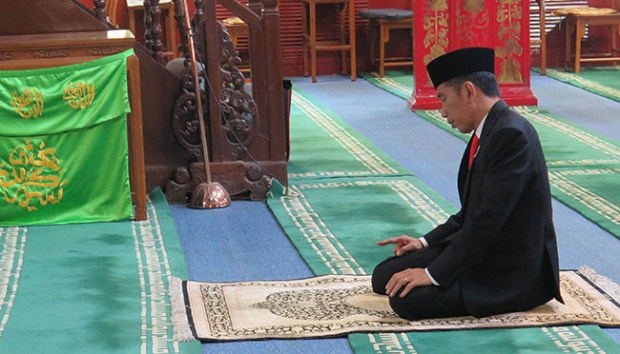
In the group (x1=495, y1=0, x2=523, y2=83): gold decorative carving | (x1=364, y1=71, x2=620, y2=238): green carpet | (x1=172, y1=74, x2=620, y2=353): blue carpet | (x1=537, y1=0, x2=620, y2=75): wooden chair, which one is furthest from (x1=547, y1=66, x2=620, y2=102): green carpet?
(x1=364, y1=71, x2=620, y2=238): green carpet

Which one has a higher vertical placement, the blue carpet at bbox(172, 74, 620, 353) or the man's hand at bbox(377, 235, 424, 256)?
the man's hand at bbox(377, 235, 424, 256)

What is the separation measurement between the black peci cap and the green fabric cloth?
2131 mm

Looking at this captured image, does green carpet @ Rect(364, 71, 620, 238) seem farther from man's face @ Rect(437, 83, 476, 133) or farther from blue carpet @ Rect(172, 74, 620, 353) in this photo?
man's face @ Rect(437, 83, 476, 133)

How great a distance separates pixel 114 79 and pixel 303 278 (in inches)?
61.2

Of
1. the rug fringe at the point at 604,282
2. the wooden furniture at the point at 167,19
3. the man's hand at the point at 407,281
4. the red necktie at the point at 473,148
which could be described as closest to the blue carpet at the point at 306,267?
the rug fringe at the point at 604,282

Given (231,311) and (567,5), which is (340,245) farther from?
(567,5)

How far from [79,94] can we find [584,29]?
22.8 ft

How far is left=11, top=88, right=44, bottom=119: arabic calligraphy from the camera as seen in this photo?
5531 millimetres

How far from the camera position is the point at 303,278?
4578 millimetres

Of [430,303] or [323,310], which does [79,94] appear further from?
[430,303]

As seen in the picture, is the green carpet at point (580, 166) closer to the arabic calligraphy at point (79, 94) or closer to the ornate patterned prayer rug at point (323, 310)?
the ornate patterned prayer rug at point (323, 310)

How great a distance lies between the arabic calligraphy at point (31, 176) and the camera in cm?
559

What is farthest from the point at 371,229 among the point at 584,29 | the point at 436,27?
the point at 584,29

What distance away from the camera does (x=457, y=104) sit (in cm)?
383
